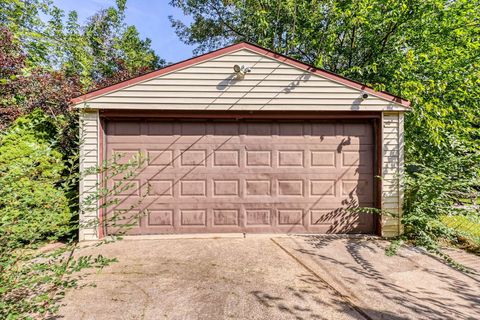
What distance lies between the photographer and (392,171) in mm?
4973

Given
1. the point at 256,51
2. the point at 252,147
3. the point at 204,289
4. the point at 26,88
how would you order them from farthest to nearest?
1. the point at 26,88
2. the point at 252,147
3. the point at 256,51
4. the point at 204,289

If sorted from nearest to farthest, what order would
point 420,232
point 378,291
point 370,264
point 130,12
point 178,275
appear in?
point 378,291, point 178,275, point 370,264, point 420,232, point 130,12

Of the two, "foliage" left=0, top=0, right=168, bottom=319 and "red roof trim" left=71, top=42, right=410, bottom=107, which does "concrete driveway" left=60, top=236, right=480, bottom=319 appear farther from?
"red roof trim" left=71, top=42, right=410, bottom=107

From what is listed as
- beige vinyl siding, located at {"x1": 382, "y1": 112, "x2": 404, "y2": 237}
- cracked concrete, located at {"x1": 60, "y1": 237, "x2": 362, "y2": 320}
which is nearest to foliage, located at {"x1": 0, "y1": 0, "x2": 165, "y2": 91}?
cracked concrete, located at {"x1": 60, "y1": 237, "x2": 362, "y2": 320}

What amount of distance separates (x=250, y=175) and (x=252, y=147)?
61 centimetres

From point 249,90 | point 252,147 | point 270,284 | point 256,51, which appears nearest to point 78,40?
point 256,51

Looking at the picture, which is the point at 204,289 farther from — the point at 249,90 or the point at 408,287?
the point at 249,90

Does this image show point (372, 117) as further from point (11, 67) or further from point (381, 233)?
point (11, 67)

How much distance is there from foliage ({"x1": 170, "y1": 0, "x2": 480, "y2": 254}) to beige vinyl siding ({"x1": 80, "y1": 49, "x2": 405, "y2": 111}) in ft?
5.28

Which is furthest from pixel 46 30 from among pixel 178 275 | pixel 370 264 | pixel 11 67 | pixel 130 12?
pixel 370 264

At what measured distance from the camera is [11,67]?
6.28m

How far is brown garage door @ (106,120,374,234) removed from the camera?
5.01 metres

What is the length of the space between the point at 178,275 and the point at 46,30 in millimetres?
13841

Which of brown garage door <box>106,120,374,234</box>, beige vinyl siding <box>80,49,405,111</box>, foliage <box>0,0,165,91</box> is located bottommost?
brown garage door <box>106,120,374,234</box>
